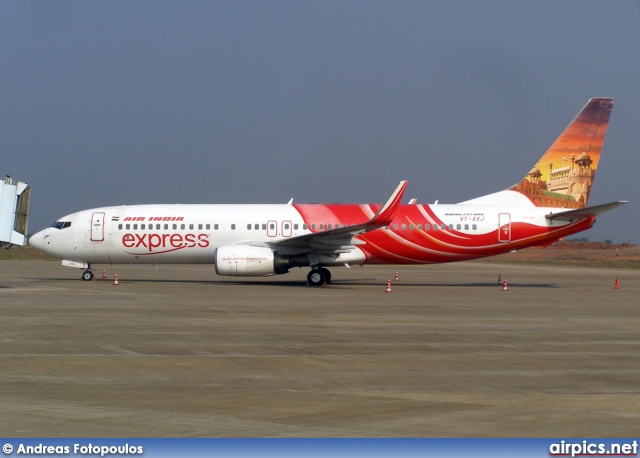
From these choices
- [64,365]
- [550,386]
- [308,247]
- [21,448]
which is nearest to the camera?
[21,448]

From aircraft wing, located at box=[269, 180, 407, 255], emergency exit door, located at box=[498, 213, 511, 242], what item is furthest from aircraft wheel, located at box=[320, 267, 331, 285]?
emergency exit door, located at box=[498, 213, 511, 242]

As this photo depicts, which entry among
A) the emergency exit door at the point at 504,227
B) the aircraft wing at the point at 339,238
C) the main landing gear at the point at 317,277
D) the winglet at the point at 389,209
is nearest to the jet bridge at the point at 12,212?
the aircraft wing at the point at 339,238

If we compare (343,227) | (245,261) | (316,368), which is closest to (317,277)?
(343,227)

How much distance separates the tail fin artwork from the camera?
32.2 m

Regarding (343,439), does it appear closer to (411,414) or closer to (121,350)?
(411,414)

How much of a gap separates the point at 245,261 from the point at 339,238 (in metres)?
3.47

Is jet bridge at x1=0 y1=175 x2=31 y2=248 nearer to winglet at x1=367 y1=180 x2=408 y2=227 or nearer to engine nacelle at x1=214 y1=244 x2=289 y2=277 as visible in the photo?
engine nacelle at x1=214 y1=244 x2=289 y2=277

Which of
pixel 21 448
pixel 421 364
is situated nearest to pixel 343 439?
pixel 21 448

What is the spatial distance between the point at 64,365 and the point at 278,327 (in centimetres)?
570

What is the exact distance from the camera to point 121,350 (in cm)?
1345

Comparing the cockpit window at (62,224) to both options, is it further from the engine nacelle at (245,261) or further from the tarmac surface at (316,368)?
the tarmac surface at (316,368)

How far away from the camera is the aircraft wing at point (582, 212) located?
93.0 feet

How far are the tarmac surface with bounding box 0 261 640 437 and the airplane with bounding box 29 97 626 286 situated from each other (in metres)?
7.25

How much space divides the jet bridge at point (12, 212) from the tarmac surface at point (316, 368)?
187 inches
